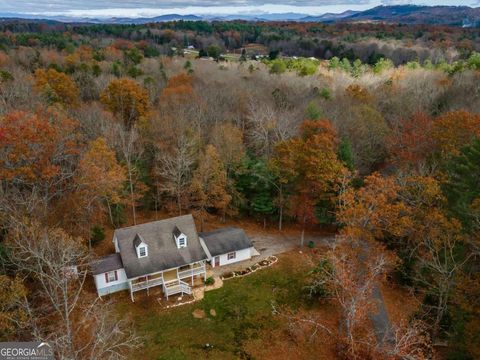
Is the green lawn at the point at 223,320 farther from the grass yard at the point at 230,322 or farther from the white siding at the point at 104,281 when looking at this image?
the white siding at the point at 104,281

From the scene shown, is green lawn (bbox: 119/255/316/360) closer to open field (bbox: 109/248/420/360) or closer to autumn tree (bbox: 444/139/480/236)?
open field (bbox: 109/248/420/360)

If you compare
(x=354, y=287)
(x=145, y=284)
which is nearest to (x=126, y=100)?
(x=145, y=284)

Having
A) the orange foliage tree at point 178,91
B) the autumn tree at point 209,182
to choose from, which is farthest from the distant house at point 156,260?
A: the orange foliage tree at point 178,91

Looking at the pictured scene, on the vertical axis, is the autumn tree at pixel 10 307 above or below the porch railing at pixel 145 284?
above

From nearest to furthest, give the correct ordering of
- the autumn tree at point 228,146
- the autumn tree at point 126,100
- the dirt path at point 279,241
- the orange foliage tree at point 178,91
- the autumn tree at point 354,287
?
1. the autumn tree at point 354,287
2. the dirt path at point 279,241
3. the autumn tree at point 228,146
4. the orange foliage tree at point 178,91
5. the autumn tree at point 126,100

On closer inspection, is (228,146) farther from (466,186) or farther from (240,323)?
(466,186)

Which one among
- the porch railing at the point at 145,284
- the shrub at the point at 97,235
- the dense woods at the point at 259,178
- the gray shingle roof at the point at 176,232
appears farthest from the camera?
the shrub at the point at 97,235

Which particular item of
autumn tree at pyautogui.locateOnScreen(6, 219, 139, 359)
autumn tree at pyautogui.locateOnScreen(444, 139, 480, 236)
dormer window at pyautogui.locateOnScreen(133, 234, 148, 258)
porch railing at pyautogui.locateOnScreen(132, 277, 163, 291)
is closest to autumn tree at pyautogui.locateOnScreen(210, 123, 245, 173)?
dormer window at pyautogui.locateOnScreen(133, 234, 148, 258)
